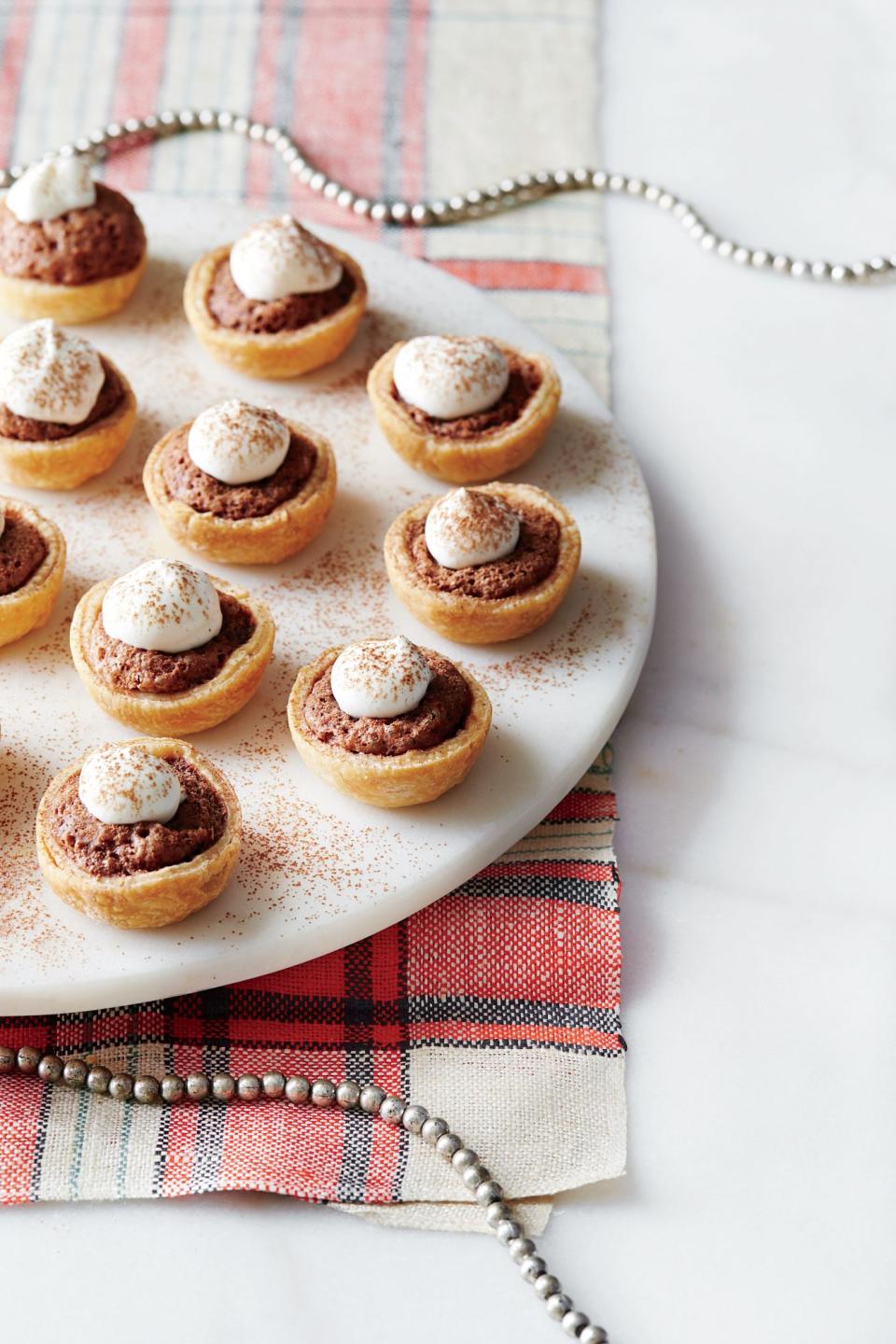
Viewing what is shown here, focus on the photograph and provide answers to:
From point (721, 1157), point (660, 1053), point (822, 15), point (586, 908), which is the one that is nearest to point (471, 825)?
point (586, 908)

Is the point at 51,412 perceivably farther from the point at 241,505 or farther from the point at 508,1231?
the point at 508,1231

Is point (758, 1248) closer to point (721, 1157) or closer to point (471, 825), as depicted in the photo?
point (721, 1157)

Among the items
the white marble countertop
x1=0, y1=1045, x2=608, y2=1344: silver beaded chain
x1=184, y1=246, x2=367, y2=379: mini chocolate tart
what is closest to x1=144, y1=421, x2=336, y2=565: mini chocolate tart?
x1=184, y1=246, x2=367, y2=379: mini chocolate tart

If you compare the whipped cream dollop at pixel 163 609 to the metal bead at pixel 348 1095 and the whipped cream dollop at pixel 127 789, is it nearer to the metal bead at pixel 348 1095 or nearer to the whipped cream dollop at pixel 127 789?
the whipped cream dollop at pixel 127 789

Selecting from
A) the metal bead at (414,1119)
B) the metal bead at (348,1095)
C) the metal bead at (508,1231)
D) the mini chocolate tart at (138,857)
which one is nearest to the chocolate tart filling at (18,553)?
the mini chocolate tart at (138,857)

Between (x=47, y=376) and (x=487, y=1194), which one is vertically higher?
(x=47, y=376)

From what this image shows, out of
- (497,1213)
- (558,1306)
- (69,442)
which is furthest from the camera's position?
(69,442)

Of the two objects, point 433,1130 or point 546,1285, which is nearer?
point 546,1285

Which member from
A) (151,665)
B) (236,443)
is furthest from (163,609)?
(236,443)
